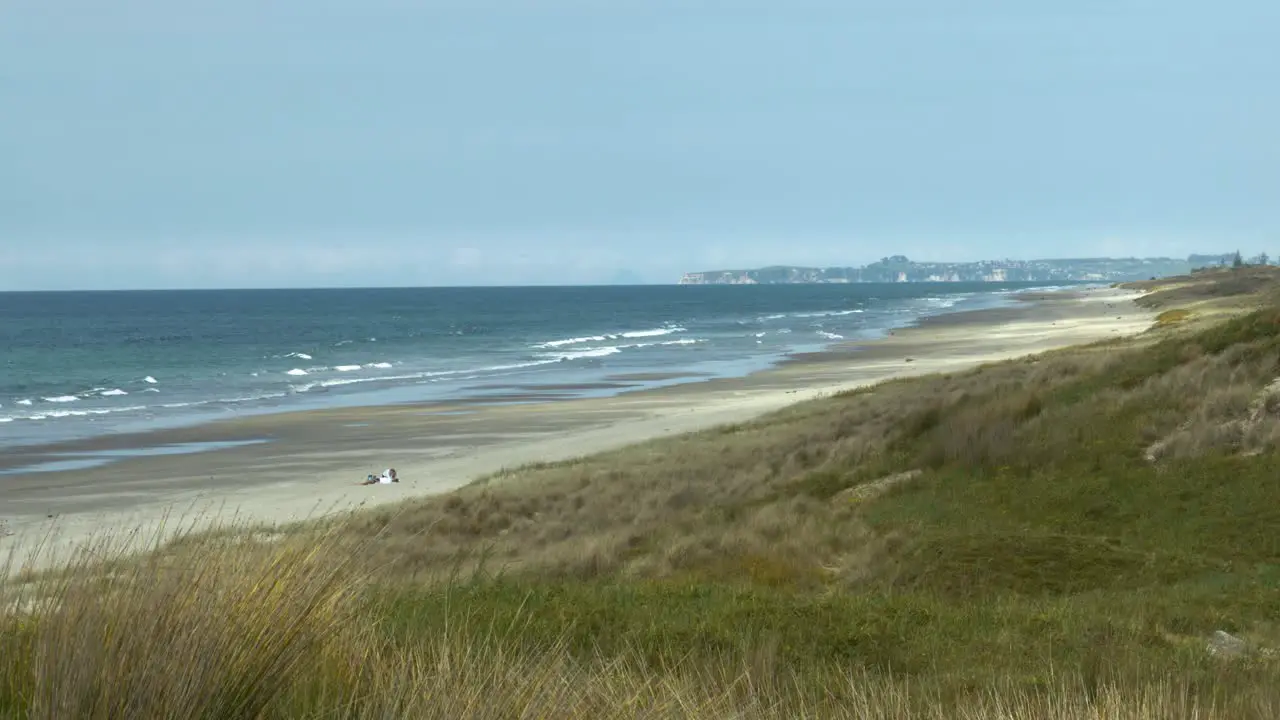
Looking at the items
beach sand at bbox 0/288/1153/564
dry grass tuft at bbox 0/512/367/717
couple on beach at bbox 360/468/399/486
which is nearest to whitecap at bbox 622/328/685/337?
beach sand at bbox 0/288/1153/564

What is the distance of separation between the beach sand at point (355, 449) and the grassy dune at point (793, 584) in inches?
150

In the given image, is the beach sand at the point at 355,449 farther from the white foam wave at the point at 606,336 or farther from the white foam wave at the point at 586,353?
the white foam wave at the point at 606,336

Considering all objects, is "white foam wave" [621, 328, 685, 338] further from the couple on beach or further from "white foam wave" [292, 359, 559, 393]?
the couple on beach

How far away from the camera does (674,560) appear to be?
12.5 metres

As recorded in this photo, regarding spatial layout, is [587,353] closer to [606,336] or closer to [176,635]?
[606,336]

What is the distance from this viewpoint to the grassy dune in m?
4.13

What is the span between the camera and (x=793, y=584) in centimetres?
1108

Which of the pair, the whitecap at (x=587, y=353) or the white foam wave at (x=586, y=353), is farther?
the whitecap at (x=587, y=353)

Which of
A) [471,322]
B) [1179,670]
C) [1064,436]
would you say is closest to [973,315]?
A: [471,322]

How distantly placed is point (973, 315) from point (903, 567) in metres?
99.5

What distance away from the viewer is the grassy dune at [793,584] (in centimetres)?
413

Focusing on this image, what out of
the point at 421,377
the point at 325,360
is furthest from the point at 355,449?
the point at 325,360

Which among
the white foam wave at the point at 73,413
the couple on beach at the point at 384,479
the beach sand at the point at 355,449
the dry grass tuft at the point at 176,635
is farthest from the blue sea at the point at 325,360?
the dry grass tuft at the point at 176,635

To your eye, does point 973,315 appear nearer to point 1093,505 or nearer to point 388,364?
point 388,364
